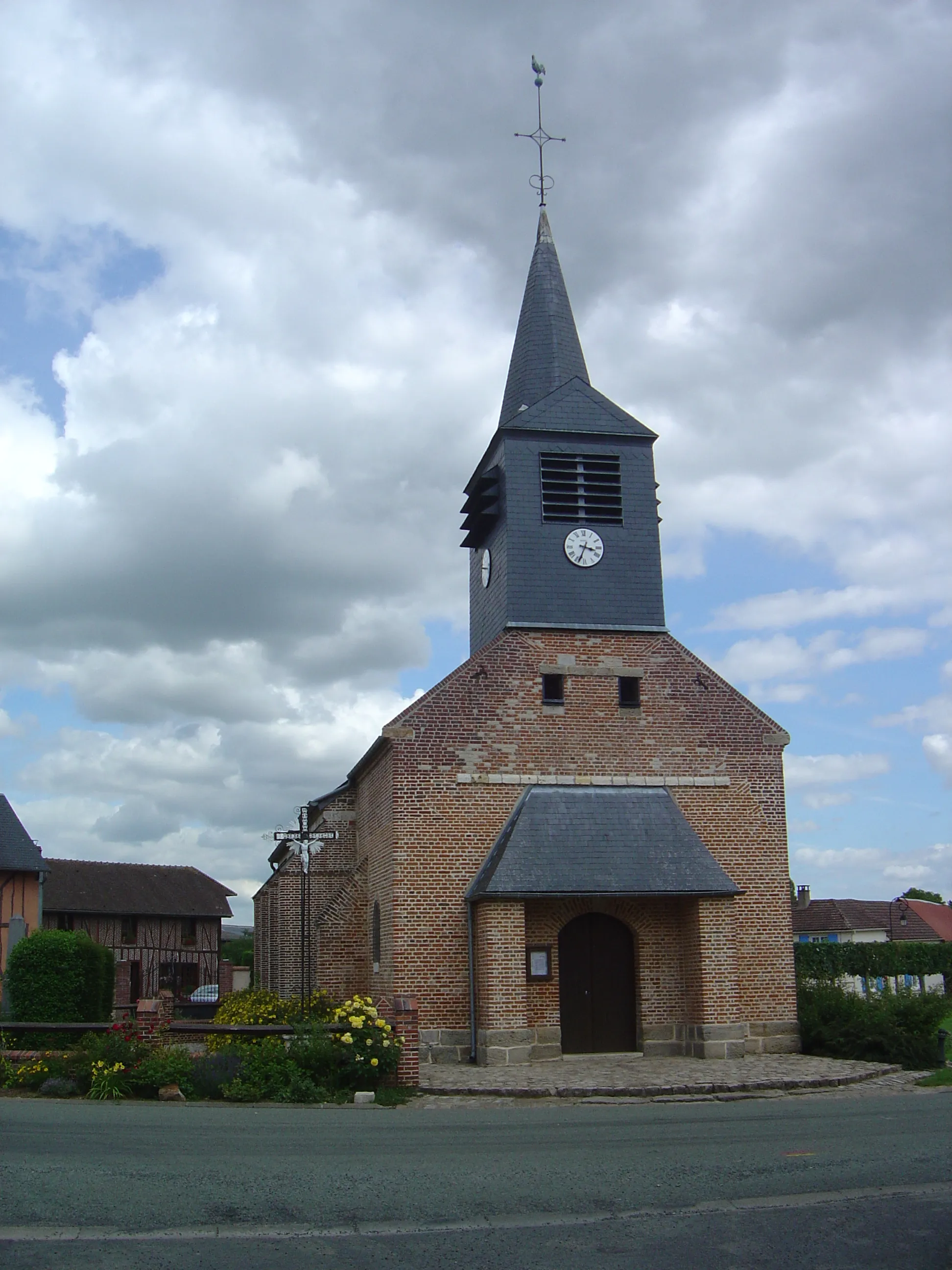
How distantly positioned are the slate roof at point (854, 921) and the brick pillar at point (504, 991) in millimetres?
42913

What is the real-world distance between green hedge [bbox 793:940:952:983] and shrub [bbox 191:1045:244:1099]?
17868mm

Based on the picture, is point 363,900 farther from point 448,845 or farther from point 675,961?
point 675,961

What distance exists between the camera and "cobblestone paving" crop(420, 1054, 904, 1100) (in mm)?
14688

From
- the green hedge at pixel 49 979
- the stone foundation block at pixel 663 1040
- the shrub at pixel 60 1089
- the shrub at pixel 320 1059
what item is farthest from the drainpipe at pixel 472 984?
the green hedge at pixel 49 979

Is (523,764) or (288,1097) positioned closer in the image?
(288,1097)

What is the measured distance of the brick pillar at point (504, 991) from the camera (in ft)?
58.3

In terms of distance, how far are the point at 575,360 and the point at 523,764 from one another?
9222 mm

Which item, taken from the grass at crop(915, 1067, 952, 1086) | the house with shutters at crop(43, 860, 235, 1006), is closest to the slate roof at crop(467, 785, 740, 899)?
the grass at crop(915, 1067, 952, 1086)

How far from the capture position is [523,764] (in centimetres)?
2006

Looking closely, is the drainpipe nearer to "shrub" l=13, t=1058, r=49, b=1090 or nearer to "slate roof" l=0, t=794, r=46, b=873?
"shrub" l=13, t=1058, r=49, b=1090

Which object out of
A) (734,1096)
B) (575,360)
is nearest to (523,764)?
(734,1096)

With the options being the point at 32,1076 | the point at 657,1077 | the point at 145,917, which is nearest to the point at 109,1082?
the point at 32,1076

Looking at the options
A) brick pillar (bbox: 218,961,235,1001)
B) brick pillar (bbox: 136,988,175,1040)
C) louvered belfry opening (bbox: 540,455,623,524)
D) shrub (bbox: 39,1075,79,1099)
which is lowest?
brick pillar (bbox: 218,961,235,1001)

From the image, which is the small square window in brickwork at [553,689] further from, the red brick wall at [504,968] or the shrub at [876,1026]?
the shrub at [876,1026]
